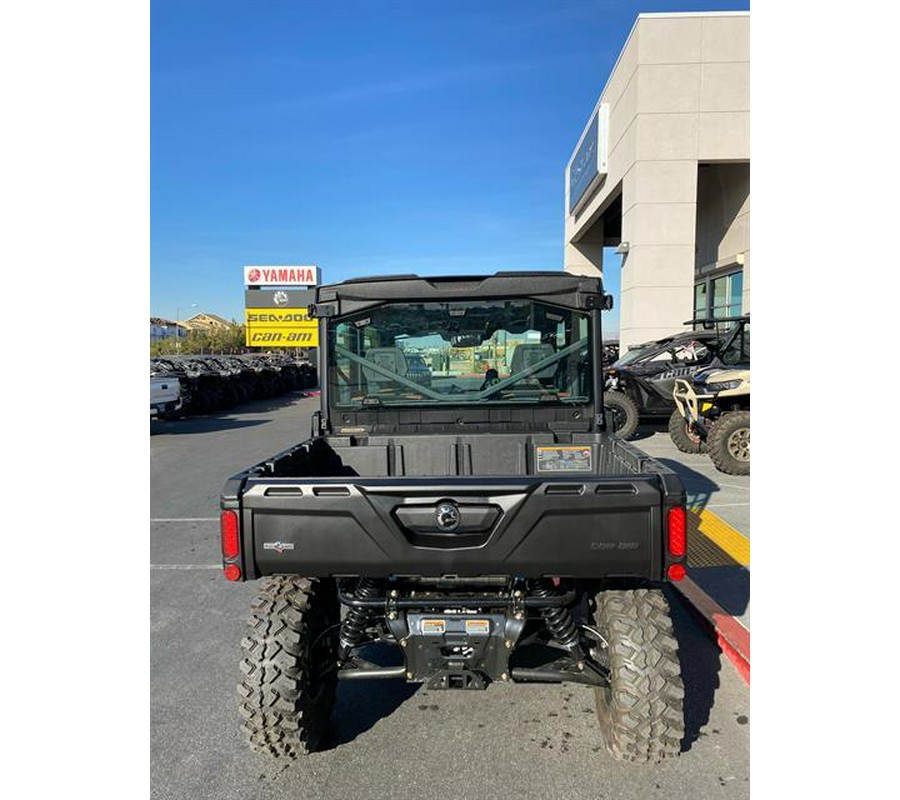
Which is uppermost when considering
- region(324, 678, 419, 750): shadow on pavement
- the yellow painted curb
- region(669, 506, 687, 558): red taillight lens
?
region(669, 506, 687, 558): red taillight lens

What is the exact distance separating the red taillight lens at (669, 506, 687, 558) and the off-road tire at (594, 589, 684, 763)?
0.45 meters

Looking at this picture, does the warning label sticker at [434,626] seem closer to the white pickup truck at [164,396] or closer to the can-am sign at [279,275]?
the white pickup truck at [164,396]

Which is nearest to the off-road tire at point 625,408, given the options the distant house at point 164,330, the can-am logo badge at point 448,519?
the can-am logo badge at point 448,519

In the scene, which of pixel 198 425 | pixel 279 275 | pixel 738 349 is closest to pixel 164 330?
pixel 279 275

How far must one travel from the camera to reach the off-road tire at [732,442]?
306 inches

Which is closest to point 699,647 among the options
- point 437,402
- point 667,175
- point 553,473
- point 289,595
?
point 553,473

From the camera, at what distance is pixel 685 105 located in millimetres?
15609

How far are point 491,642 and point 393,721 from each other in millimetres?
895

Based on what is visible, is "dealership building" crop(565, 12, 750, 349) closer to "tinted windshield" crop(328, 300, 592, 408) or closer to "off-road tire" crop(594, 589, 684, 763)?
"tinted windshield" crop(328, 300, 592, 408)

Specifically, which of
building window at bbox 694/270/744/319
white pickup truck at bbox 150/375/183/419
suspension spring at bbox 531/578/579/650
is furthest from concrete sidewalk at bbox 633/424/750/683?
white pickup truck at bbox 150/375/183/419

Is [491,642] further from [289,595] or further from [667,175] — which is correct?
[667,175]

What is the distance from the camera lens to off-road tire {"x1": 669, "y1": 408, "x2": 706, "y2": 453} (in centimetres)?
941

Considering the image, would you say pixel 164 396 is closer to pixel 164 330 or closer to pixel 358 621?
pixel 358 621

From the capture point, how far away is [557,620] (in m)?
2.65
